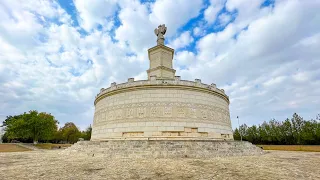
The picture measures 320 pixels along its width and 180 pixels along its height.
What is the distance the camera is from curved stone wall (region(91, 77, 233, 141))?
55.8 feet

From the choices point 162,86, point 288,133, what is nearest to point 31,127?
point 162,86

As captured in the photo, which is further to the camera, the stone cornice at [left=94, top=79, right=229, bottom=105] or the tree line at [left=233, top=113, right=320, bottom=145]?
the tree line at [left=233, top=113, right=320, bottom=145]

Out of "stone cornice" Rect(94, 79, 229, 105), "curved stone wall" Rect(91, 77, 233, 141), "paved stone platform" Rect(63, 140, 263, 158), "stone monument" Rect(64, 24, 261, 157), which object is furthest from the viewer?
"stone cornice" Rect(94, 79, 229, 105)

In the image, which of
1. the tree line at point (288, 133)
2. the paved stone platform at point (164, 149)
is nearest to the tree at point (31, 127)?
the paved stone platform at point (164, 149)

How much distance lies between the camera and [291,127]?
151 feet

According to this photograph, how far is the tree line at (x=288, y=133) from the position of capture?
1619 inches

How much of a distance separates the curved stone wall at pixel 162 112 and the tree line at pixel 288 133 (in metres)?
33.3

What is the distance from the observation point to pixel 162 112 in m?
17.3

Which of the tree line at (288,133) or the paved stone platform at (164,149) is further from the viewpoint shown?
the tree line at (288,133)

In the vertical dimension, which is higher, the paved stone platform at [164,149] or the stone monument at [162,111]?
the stone monument at [162,111]

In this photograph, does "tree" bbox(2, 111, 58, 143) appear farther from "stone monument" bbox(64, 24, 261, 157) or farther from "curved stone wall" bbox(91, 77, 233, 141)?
"curved stone wall" bbox(91, 77, 233, 141)

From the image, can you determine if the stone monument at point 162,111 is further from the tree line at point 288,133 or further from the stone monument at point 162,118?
the tree line at point 288,133

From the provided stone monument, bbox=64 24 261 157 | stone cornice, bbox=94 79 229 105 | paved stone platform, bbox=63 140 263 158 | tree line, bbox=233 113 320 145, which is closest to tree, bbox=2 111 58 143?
stone monument, bbox=64 24 261 157

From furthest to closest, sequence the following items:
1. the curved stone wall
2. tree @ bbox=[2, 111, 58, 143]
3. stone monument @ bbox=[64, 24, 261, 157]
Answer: tree @ bbox=[2, 111, 58, 143], the curved stone wall, stone monument @ bbox=[64, 24, 261, 157]
